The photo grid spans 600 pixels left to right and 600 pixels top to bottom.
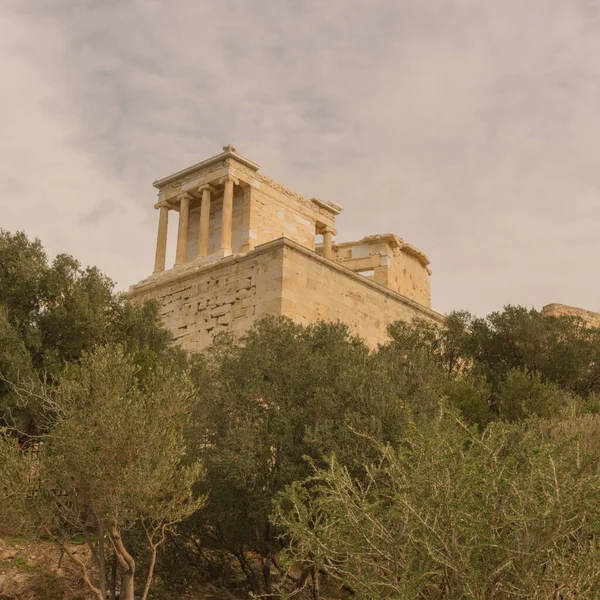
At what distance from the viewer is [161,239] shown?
24.8 m

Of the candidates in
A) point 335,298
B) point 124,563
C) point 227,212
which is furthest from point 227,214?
point 124,563

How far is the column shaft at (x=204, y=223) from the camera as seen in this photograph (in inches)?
911

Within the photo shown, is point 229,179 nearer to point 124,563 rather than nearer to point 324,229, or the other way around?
point 324,229

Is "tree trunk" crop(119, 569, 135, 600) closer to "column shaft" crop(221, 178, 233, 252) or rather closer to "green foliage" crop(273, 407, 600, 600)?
"green foliage" crop(273, 407, 600, 600)

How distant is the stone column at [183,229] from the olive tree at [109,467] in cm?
1366

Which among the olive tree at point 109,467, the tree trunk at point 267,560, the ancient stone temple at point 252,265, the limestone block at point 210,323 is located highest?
the ancient stone temple at point 252,265

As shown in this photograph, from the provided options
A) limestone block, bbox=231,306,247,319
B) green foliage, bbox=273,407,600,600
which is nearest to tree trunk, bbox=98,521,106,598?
green foliage, bbox=273,407,600,600

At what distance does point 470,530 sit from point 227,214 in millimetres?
16099

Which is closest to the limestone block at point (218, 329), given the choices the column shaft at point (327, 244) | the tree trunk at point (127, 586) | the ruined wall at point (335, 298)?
the ruined wall at point (335, 298)

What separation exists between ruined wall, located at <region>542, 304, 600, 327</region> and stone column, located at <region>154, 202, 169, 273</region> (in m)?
12.9

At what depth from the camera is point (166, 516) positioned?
1022 centimetres

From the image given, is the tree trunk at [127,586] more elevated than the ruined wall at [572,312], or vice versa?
the ruined wall at [572,312]

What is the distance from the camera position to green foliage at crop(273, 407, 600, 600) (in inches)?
290

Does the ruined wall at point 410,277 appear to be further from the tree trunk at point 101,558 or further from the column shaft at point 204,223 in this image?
the tree trunk at point 101,558
